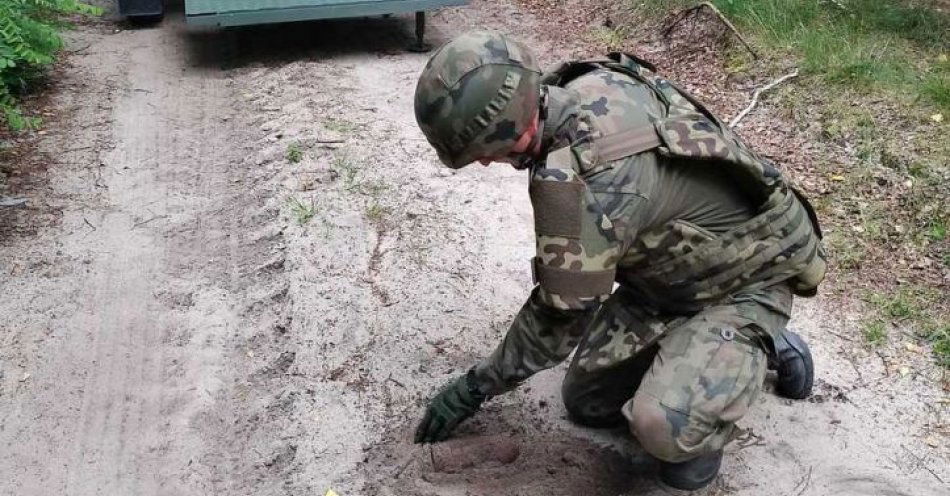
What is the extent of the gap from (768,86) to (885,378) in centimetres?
234

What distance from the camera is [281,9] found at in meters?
6.02

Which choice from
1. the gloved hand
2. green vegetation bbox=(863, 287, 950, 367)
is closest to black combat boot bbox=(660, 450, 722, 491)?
the gloved hand

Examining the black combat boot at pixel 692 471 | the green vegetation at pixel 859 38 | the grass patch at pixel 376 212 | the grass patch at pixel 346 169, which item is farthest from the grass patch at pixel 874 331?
the grass patch at pixel 346 169

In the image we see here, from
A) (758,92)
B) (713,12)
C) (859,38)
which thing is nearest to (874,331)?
(758,92)

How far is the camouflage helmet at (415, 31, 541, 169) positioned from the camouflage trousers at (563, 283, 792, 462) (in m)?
0.78

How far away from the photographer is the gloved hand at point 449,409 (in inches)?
107

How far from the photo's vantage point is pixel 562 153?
232 centimetres

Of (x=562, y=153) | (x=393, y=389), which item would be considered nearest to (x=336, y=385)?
(x=393, y=389)

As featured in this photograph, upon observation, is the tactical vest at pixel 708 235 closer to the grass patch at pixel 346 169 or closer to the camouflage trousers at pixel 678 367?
the camouflage trousers at pixel 678 367

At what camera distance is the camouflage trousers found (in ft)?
8.10

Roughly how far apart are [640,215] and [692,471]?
0.81m

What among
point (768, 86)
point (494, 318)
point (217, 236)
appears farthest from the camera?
point (768, 86)

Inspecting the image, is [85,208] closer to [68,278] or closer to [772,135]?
[68,278]

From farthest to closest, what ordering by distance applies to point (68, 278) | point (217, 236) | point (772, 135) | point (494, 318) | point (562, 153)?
point (772, 135) < point (217, 236) < point (68, 278) < point (494, 318) < point (562, 153)
